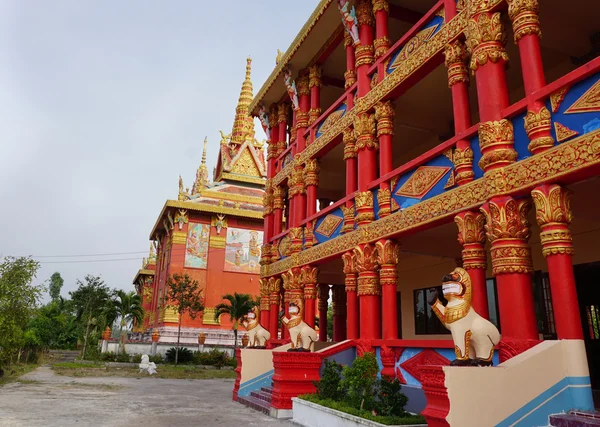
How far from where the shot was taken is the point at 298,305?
11.2m

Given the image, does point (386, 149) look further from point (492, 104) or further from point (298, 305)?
point (298, 305)

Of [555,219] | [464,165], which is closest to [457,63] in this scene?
[464,165]

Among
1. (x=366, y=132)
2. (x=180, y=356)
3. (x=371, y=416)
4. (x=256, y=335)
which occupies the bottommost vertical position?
(x=371, y=416)

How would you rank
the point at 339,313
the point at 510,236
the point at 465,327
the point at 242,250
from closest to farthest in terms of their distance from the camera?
the point at 465,327, the point at 510,236, the point at 339,313, the point at 242,250

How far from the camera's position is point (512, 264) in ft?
21.1

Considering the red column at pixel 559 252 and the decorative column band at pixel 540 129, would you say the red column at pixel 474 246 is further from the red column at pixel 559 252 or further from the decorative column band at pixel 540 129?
the decorative column band at pixel 540 129

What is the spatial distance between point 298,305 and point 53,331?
43.7 metres

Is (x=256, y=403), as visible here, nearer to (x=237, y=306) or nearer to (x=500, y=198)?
(x=500, y=198)

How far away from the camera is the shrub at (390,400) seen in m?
7.51

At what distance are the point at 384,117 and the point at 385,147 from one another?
0.76 metres

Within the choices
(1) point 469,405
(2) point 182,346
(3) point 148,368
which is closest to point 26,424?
(1) point 469,405

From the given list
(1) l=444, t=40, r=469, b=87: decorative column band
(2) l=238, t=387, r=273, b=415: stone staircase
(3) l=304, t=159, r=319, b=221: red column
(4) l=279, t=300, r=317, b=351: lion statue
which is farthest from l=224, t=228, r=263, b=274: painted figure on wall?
(1) l=444, t=40, r=469, b=87: decorative column band

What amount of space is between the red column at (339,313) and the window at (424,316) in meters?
4.25

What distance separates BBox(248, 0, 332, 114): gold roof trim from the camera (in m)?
13.1
